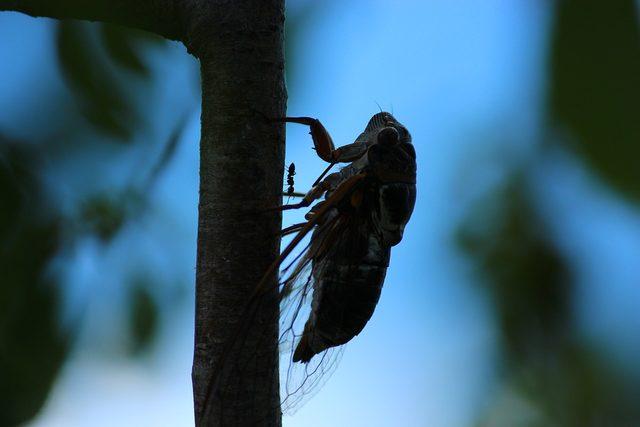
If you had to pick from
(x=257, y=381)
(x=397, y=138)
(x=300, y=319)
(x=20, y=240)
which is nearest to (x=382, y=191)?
(x=397, y=138)

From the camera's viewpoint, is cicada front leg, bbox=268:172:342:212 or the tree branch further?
cicada front leg, bbox=268:172:342:212

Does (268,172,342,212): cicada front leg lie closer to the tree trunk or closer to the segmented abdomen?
the segmented abdomen

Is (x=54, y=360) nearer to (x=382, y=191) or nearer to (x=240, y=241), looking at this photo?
(x=240, y=241)

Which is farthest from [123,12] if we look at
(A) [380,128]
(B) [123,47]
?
(A) [380,128]

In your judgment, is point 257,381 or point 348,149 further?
point 348,149

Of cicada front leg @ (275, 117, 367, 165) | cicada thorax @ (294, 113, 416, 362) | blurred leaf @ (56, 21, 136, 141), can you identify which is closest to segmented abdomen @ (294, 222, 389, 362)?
cicada thorax @ (294, 113, 416, 362)

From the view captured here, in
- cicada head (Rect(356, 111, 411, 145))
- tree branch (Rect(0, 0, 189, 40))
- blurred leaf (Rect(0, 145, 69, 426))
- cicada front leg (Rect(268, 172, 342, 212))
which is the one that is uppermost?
tree branch (Rect(0, 0, 189, 40))
